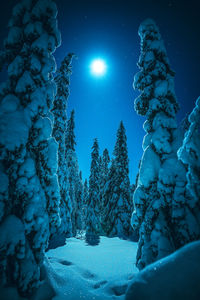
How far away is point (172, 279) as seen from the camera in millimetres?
2105

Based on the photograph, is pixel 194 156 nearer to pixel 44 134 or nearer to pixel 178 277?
pixel 178 277

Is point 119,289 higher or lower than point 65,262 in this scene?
higher

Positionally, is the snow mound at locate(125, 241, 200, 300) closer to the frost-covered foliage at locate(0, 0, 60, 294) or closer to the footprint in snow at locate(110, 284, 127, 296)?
the footprint in snow at locate(110, 284, 127, 296)

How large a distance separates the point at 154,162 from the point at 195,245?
379 cm

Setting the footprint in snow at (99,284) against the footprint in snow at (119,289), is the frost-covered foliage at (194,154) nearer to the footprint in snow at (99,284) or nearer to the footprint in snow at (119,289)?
the footprint in snow at (119,289)

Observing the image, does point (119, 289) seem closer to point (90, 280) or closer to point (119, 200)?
point (90, 280)

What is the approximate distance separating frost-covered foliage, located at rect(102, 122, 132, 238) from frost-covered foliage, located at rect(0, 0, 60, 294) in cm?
1566

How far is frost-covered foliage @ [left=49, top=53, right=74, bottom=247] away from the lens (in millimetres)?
14035

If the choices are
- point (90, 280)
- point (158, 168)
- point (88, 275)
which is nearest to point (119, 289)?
point (90, 280)

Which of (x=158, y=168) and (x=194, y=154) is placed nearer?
(x=194, y=154)

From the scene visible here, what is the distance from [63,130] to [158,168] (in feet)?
41.6

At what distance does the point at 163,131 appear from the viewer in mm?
6152

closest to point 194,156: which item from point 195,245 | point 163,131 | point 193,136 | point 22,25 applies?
point 193,136

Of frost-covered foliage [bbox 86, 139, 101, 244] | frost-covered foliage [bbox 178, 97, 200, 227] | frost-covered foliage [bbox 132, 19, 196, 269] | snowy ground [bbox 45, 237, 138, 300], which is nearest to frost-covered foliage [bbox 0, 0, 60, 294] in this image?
snowy ground [bbox 45, 237, 138, 300]
